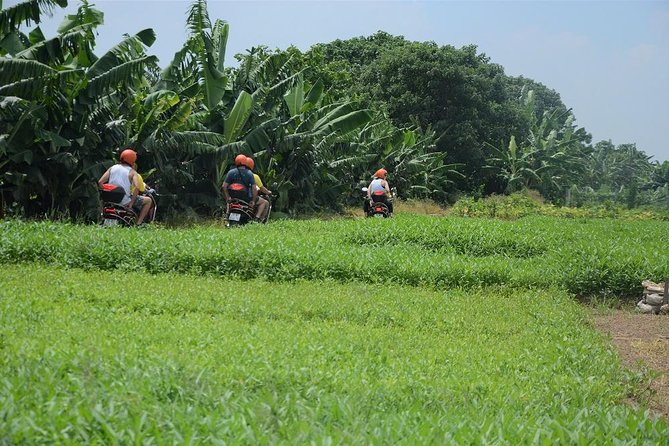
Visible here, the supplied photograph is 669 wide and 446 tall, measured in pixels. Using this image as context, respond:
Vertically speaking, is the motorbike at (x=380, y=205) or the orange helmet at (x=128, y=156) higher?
the orange helmet at (x=128, y=156)

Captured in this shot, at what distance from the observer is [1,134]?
15.3m

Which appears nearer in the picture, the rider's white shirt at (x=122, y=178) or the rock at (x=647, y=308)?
the rock at (x=647, y=308)

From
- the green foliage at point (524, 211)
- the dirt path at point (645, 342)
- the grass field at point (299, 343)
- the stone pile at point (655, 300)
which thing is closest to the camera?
the grass field at point (299, 343)

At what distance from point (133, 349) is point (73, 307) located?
6.63 ft

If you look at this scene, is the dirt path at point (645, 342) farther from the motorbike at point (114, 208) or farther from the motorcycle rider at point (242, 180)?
the motorcycle rider at point (242, 180)

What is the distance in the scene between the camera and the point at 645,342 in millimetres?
8766

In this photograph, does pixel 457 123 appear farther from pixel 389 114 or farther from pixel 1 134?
pixel 1 134

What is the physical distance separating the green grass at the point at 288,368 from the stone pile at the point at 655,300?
57.6 inches

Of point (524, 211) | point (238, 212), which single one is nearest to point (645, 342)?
point (238, 212)

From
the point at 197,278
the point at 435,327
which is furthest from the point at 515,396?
the point at 197,278

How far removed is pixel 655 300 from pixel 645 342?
2.21 meters

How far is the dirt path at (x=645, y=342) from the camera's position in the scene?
21.9ft

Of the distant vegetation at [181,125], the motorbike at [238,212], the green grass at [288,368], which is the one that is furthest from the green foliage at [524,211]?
the green grass at [288,368]

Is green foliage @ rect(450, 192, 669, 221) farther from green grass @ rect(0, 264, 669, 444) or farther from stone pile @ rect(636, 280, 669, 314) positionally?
green grass @ rect(0, 264, 669, 444)
